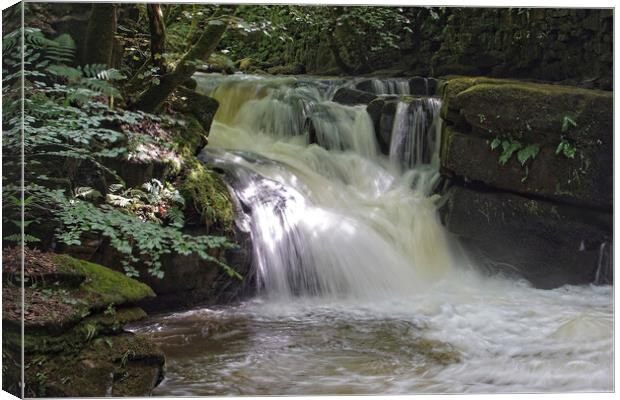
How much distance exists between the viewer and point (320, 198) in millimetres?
5340

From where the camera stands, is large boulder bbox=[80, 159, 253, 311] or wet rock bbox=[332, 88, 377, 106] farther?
wet rock bbox=[332, 88, 377, 106]

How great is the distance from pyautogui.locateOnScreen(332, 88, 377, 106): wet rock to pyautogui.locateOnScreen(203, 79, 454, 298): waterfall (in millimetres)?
62

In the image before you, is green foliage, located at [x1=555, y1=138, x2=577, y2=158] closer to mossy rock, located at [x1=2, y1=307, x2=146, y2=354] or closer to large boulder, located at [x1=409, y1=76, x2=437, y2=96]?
large boulder, located at [x1=409, y1=76, x2=437, y2=96]

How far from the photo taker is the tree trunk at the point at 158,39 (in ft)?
15.0

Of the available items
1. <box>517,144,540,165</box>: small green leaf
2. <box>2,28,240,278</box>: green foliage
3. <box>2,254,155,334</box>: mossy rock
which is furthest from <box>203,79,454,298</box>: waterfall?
<box>2,254,155,334</box>: mossy rock

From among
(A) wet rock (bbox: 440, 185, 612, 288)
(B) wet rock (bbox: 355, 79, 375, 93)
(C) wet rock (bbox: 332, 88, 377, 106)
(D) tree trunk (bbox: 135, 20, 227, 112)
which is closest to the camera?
(D) tree trunk (bbox: 135, 20, 227, 112)

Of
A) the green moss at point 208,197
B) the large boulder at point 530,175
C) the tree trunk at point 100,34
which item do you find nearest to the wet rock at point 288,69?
the green moss at point 208,197

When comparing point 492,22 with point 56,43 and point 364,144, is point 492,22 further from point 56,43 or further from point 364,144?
point 56,43

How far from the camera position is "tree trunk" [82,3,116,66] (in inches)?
150

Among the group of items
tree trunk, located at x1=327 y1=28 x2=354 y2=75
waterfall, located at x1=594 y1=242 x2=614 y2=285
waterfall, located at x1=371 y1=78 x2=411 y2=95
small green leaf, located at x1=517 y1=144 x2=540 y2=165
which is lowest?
waterfall, located at x1=594 y1=242 x2=614 y2=285

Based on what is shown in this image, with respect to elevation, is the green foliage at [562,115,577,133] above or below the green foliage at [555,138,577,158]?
above

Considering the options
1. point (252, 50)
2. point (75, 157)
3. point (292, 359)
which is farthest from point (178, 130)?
point (292, 359)

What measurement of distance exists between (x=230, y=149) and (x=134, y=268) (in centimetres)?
210

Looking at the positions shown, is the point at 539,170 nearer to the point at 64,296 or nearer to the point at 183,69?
the point at 183,69
